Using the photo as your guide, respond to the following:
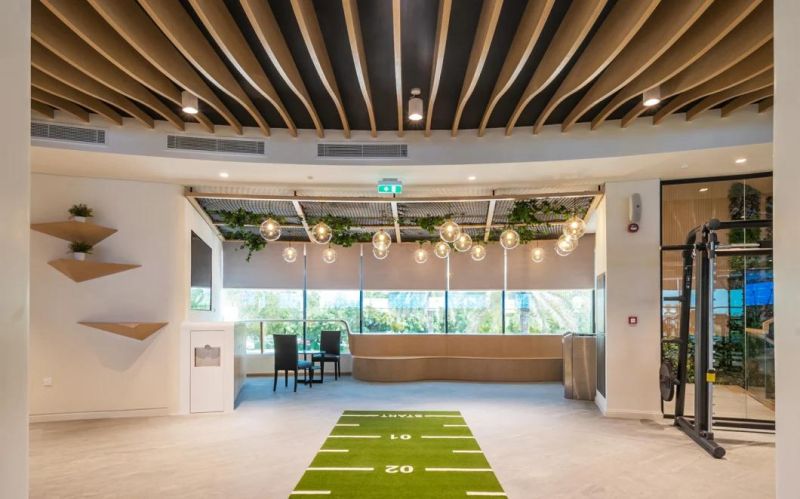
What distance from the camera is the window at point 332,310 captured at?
12867mm

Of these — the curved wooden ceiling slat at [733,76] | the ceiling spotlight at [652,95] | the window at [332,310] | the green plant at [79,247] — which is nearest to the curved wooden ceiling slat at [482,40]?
the ceiling spotlight at [652,95]

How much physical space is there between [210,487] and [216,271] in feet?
24.4

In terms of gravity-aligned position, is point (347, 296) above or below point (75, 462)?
above

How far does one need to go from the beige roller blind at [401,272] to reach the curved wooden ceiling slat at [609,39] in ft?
25.1

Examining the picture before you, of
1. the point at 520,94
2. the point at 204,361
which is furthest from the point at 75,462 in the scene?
the point at 520,94

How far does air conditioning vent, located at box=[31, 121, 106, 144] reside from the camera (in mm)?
6426

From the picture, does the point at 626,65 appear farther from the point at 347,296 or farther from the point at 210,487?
the point at 347,296

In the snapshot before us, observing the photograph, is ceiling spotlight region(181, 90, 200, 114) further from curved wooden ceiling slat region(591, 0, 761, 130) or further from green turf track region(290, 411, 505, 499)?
curved wooden ceiling slat region(591, 0, 761, 130)

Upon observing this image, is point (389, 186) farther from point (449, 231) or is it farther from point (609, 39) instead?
point (609, 39)

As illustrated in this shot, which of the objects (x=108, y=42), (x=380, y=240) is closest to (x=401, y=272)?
(x=380, y=240)

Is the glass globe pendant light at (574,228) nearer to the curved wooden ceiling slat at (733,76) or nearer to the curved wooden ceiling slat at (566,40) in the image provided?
the curved wooden ceiling slat at (733,76)

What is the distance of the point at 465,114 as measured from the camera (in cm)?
676
